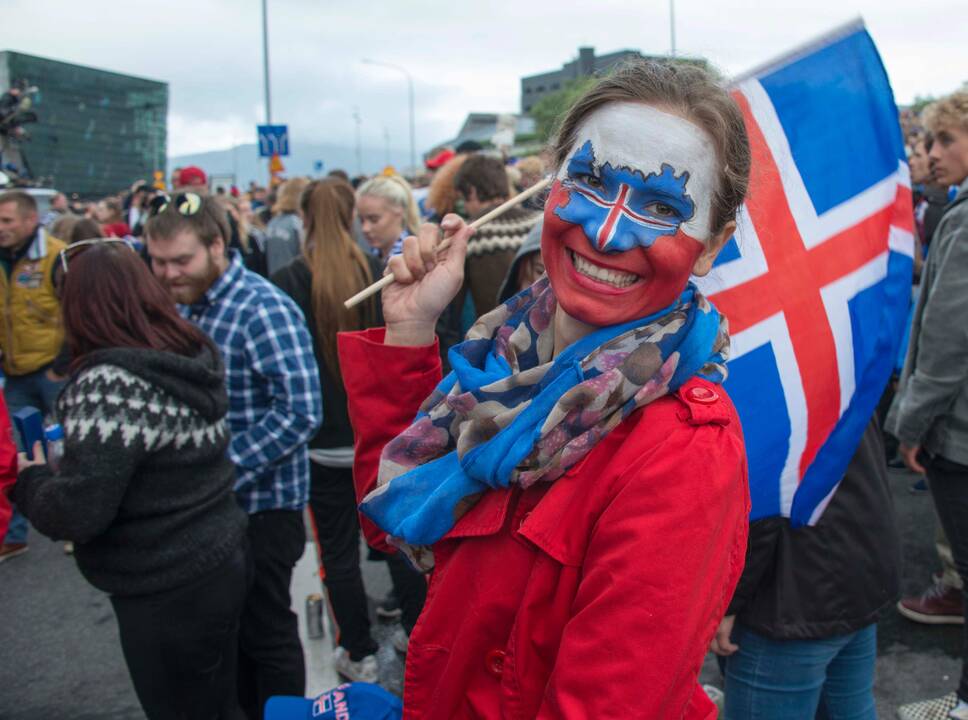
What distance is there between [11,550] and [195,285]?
9.69ft

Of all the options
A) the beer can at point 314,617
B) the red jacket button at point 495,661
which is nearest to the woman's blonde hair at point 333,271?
the beer can at point 314,617

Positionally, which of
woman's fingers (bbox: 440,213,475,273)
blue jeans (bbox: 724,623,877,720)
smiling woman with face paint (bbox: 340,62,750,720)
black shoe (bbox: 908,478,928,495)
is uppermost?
woman's fingers (bbox: 440,213,475,273)

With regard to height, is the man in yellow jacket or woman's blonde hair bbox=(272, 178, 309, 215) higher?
woman's blonde hair bbox=(272, 178, 309, 215)

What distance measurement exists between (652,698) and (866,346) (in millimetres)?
1155

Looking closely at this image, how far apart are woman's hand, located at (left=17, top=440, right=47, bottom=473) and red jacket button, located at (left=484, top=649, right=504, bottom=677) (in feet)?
5.60

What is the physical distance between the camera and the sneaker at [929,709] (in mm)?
2930

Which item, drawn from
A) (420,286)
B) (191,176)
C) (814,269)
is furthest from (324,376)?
(191,176)

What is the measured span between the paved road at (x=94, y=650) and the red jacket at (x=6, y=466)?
4.42ft

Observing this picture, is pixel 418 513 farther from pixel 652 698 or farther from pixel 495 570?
pixel 652 698

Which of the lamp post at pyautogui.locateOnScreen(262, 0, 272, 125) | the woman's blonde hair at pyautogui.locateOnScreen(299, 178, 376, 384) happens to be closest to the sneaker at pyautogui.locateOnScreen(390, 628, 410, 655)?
the woman's blonde hair at pyautogui.locateOnScreen(299, 178, 376, 384)

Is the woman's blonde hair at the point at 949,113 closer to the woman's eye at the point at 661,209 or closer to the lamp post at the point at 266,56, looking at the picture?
the woman's eye at the point at 661,209

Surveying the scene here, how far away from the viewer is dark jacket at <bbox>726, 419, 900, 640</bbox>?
72.8 inches

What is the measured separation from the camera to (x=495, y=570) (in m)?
1.23

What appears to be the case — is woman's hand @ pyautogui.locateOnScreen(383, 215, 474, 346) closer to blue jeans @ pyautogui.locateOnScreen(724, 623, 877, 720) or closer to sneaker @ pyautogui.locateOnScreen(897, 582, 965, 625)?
blue jeans @ pyautogui.locateOnScreen(724, 623, 877, 720)
